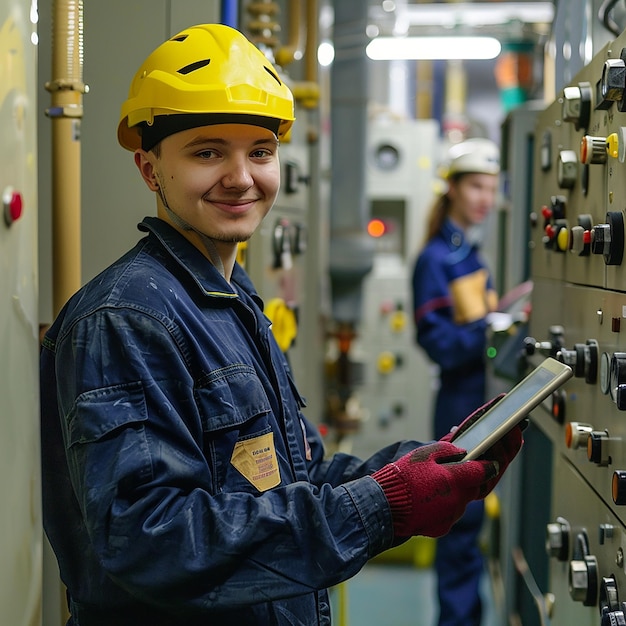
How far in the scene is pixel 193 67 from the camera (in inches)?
49.1

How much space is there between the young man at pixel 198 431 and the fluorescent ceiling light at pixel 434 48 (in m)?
3.90

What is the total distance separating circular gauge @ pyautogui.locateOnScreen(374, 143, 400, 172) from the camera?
4.81 metres

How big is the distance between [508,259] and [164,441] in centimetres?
223

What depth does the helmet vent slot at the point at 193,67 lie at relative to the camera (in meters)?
1.24


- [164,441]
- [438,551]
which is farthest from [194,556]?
[438,551]

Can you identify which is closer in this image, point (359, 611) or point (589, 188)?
point (589, 188)

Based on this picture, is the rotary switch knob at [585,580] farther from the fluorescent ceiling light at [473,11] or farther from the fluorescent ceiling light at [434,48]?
the fluorescent ceiling light at [473,11]

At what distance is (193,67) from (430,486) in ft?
2.12

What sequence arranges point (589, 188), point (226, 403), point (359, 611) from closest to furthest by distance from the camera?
point (226, 403), point (589, 188), point (359, 611)

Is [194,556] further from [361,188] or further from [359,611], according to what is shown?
[361,188]

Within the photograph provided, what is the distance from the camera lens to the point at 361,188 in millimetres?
3818

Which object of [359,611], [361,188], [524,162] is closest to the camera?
[524,162]

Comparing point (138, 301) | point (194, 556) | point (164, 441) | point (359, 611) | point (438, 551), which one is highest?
point (138, 301)

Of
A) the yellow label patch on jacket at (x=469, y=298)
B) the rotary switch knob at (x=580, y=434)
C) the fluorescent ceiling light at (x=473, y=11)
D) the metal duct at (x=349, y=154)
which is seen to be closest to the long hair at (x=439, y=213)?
the yellow label patch on jacket at (x=469, y=298)
